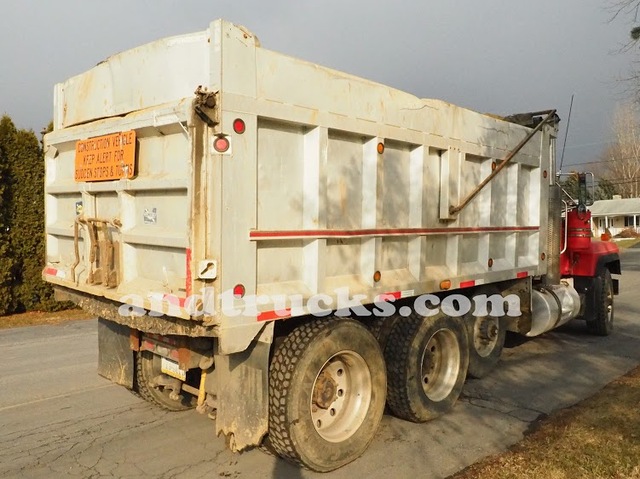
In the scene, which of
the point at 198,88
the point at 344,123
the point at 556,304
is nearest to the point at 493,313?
→ the point at 556,304

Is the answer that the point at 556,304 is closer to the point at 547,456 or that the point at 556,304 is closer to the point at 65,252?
the point at 547,456

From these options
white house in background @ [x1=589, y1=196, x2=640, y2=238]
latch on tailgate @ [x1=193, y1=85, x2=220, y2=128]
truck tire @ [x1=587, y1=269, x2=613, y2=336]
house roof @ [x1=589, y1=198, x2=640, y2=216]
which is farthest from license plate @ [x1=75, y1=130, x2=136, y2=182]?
house roof @ [x1=589, y1=198, x2=640, y2=216]

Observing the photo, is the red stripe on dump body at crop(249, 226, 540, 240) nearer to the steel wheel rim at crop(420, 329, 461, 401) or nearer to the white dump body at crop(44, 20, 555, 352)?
the white dump body at crop(44, 20, 555, 352)

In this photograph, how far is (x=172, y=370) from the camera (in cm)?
419

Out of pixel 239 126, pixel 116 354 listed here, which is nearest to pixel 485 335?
pixel 116 354

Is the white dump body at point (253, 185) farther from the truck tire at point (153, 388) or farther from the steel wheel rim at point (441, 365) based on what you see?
the truck tire at point (153, 388)

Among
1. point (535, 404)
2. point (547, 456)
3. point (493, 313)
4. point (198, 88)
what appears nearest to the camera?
point (198, 88)

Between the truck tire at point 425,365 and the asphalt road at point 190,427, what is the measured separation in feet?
0.61

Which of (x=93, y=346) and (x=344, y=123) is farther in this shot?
(x=93, y=346)

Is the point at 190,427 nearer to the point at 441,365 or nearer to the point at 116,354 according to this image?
the point at 116,354

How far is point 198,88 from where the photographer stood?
10.7 ft

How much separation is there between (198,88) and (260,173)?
2.17 ft

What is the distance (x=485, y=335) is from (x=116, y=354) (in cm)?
399

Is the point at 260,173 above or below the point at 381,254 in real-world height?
above
